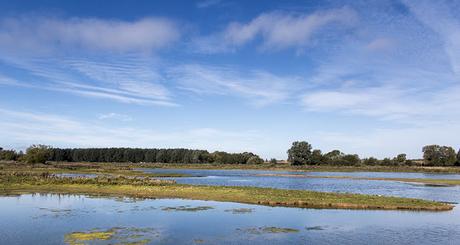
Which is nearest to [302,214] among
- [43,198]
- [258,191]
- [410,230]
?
[410,230]

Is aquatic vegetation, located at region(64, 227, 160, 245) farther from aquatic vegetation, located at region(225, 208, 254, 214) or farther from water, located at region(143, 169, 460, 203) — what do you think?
water, located at region(143, 169, 460, 203)

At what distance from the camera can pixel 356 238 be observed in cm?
3212

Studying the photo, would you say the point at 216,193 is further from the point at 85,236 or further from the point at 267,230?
the point at 85,236

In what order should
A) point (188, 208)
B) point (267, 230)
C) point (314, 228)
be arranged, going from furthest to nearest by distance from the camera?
1. point (188, 208)
2. point (314, 228)
3. point (267, 230)

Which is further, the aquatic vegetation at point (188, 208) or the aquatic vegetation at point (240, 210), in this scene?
the aquatic vegetation at point (188, 208)

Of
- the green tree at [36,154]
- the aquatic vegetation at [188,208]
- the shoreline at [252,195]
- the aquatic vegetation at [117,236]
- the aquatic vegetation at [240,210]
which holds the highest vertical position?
the green tree at [36,154]

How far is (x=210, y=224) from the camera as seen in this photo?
3719 centimetres

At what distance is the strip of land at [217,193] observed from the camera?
167 ft

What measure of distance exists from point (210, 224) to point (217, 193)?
75.9 feet

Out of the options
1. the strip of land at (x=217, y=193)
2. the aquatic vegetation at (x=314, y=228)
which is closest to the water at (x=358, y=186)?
the strip of land at (x=217, y=193)

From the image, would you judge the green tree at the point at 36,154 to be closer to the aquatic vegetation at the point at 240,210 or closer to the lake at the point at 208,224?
the lake at the point at 208,224

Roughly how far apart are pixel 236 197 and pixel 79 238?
2922 centimetres

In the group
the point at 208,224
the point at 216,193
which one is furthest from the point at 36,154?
the point at 208,224

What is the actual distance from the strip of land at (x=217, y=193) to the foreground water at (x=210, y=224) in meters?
3.68
